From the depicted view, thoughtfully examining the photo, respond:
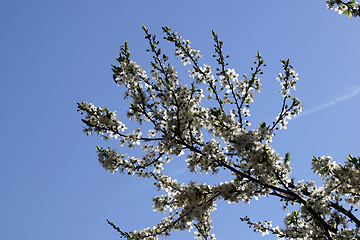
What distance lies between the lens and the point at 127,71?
5.89 m

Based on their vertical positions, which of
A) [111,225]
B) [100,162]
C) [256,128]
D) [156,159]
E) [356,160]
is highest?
[100,162]

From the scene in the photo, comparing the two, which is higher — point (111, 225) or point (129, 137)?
point (129, 137)

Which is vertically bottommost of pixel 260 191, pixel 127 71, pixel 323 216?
pixel 323 216

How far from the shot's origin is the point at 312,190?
6.97m

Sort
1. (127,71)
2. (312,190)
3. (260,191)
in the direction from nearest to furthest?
(127,71)
(260,191)
(312,190)

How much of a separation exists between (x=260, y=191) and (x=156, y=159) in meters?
2.82

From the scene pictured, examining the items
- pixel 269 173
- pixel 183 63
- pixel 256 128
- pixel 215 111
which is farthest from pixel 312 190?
pixel 183 63

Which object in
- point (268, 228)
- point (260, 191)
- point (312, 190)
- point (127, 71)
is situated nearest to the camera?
point (127, 71)

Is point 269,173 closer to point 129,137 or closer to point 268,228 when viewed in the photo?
point 268,228

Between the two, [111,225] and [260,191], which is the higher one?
[111,225]

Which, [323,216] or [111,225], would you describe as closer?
[323,216]

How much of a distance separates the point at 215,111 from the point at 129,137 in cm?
235

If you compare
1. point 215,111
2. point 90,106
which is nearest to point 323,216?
point 215,111

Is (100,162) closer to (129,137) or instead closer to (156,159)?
(129,137)
